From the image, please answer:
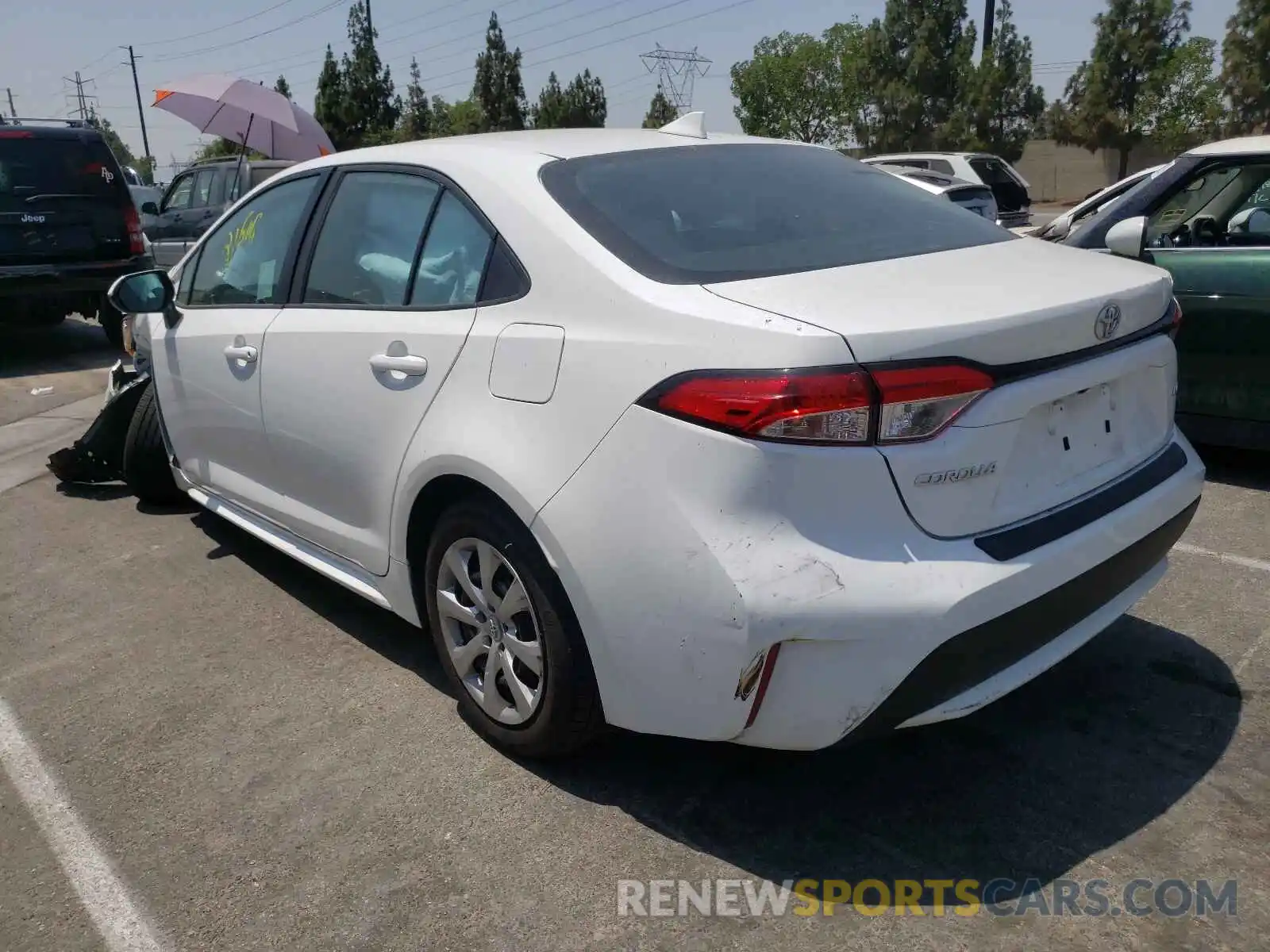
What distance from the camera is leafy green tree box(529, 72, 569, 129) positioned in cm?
4838

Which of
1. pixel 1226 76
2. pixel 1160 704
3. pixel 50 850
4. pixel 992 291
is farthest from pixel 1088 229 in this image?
pixel 1226 76

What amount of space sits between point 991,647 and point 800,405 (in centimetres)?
66

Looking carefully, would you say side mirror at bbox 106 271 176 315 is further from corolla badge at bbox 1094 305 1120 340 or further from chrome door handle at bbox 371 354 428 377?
corolla badge at bbox 1094 305 1120 340

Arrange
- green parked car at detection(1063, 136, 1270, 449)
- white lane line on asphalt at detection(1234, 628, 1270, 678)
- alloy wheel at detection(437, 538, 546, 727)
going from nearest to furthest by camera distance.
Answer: alloy wheel at detection(437, 538, 546, 727) → white lane line on asphalt at detection(1234, 628, 1270, 678) → green parked car at detection(1063, 136, 1270, 449)

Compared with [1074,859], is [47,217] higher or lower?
higher

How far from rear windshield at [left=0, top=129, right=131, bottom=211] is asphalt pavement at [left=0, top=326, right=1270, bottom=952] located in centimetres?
718

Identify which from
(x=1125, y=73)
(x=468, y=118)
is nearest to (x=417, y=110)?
(x=468, y=118)

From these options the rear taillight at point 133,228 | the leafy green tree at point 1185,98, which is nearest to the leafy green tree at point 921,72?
the leafy green tree at point 1185,98

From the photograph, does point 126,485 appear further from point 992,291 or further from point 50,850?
point 992,291

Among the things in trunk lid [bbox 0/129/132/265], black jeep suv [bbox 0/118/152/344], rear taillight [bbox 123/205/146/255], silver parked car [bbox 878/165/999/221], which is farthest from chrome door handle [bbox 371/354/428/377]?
silver parked car [bbox 878/165/999/221]

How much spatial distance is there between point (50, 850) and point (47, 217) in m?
8.52

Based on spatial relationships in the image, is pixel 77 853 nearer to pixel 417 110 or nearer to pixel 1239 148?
pixel 1239 148

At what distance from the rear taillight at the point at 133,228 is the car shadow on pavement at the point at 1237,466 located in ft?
30.1

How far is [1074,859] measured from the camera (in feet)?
7.90
